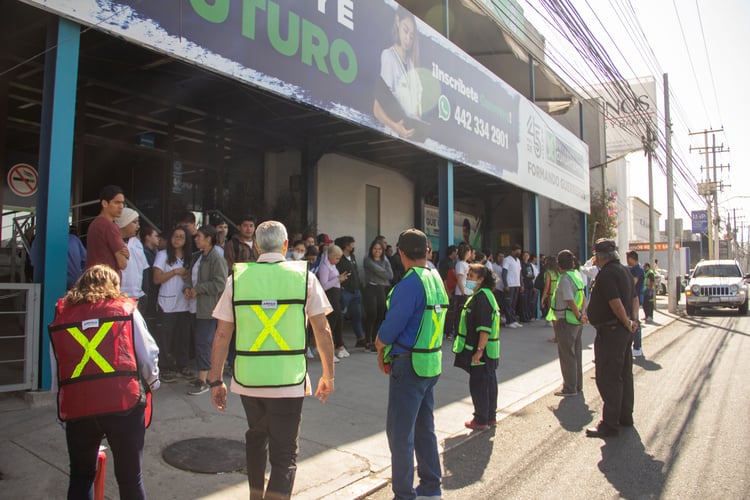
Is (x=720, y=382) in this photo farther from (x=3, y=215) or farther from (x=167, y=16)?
(x=3, y=215)

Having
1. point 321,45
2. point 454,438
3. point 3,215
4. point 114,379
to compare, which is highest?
point 321,45

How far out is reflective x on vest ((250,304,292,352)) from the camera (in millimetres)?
2859

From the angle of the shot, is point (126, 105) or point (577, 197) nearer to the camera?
point (126, 105)

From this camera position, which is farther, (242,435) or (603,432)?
(603,432)

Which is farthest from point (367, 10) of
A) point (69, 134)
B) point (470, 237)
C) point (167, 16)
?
point (470, 237)

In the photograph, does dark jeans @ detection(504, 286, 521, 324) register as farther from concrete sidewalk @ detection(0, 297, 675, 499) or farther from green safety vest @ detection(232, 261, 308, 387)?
green safety vest @ detection(232, 261, 308, 387)

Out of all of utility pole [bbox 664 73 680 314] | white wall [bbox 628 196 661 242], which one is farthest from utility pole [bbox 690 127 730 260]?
utility pole [bbox 664 73 680 314]

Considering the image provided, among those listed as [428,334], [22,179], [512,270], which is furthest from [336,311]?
[22,179]

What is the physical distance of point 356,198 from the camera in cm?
1292

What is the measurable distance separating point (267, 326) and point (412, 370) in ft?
3.48

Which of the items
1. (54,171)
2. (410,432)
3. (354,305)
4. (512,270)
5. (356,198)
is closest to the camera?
(410,432)

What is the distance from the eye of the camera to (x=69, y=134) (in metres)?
4.90

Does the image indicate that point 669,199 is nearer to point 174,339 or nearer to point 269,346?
point 174,339

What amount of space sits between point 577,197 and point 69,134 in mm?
17364
